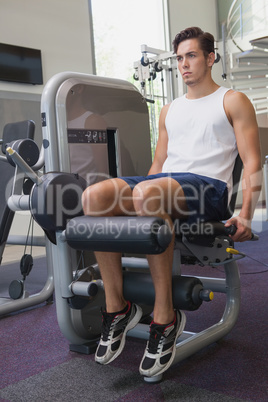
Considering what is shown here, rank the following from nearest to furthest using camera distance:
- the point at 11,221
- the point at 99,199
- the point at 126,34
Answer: the point at 99,199 → the point at 11,221 → the point at 126,34

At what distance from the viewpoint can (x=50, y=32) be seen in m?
5.72

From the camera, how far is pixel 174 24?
762 centimetres

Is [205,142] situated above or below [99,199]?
above

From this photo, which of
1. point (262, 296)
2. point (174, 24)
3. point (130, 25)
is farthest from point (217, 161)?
point (174, 24)

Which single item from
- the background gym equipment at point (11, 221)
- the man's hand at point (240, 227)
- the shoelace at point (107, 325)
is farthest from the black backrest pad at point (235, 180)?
the background gym equipment at point (11, 221)

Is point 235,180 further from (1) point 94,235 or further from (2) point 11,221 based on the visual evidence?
(2) point 11,221

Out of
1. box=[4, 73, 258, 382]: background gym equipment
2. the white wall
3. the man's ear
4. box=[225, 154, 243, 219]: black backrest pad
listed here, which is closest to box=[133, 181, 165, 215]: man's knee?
box=[4, 73, 258, 382]: background gym equipment

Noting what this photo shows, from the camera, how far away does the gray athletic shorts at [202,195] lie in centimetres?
152

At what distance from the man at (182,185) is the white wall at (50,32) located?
3.98 meters

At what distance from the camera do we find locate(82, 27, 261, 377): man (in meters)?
1.41

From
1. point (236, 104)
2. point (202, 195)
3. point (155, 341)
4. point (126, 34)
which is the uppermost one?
point (126, 34)

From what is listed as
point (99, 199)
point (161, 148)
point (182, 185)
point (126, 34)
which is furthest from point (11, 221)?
point (126, 34)

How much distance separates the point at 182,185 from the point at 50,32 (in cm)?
484

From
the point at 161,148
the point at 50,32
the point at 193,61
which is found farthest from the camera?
the point at 50,32
